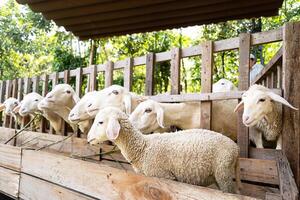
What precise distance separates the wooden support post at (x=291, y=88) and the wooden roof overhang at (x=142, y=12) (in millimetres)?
2232

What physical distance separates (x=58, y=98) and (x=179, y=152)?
2.06m

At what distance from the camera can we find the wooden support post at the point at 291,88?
1.79 metres

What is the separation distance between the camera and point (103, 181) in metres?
1.81

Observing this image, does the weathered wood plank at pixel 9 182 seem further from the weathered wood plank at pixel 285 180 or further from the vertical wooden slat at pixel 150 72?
the weathered wood plank at pixel 285 180

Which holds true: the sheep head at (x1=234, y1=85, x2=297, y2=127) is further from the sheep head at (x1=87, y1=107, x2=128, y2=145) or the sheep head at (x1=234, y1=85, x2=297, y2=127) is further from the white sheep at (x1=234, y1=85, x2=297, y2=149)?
the sheep head at (x1=87, y1=107, x2=128, y2=145)

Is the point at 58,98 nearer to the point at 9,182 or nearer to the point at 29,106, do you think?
the point at 29,106

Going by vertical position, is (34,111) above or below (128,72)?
below

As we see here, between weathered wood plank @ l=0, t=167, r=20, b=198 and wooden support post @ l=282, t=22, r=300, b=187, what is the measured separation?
212cm

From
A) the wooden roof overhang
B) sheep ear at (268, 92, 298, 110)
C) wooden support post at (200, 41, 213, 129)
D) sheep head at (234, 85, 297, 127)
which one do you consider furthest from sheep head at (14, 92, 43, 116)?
sheep ear at (268, 92, 298, 110)

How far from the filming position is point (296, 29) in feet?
6.06

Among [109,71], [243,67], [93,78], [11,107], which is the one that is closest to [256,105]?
[243,67]

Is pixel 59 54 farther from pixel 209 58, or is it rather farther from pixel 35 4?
pixel 209 58

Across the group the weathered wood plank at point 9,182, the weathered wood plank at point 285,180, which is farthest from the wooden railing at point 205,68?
the weathered wood plank at point 9,182

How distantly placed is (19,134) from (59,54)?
5959mm
